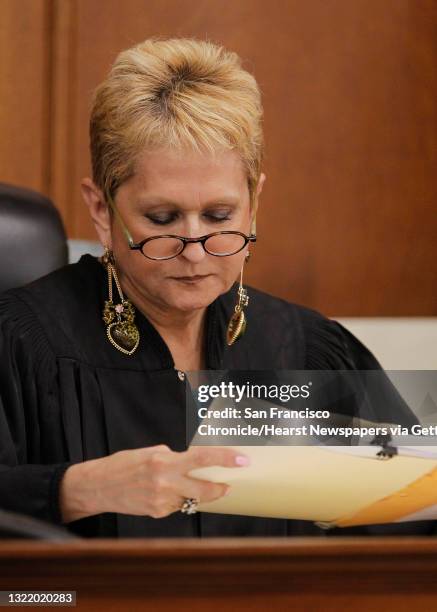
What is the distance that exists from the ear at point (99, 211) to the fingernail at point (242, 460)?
1.82 ft

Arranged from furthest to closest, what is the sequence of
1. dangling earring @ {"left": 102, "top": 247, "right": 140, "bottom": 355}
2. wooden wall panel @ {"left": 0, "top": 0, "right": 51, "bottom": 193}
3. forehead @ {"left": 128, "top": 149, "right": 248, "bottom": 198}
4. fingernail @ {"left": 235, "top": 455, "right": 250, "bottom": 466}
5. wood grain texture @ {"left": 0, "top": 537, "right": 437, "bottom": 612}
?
wooden wall panel @ {"left": 0, "top": 0, "right": 51, "bottom": 193}, dangling earring @ {"left": 102, "top": 247, "right": 140, "bottom": 355}, forehead @ {"left": 128, "top": 149, "right": 248, "bottom": 198}, fingernail @ {"left": 235, "top": 455, "right": 250, "bottom": 466}, wood grain texture @ {"left": 0, "top": 537, "right": 437, "bottom": 612}

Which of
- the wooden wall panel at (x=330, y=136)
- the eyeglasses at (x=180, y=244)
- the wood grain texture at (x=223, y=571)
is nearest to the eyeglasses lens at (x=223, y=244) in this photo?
the eyeglasses at (x=180, y=244)

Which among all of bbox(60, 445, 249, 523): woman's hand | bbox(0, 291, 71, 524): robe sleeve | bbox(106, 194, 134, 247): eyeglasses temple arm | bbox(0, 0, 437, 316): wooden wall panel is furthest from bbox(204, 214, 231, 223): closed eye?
bbox(0, 0, 437, 316): wooden wall panel

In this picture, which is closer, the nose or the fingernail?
the fingernail

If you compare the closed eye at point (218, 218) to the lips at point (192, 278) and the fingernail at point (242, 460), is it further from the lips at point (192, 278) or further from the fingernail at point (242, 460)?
the fingernail at point (242, 460)

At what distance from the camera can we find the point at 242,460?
903 mm

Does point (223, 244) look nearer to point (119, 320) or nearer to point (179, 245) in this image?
point (179, 245)

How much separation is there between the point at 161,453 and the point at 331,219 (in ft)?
5.21

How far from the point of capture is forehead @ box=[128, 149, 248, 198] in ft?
4.22

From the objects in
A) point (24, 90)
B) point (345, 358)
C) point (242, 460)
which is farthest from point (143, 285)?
point (24, 90)

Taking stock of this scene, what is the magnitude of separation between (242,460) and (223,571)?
249 millimetres

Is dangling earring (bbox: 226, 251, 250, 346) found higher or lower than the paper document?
higher

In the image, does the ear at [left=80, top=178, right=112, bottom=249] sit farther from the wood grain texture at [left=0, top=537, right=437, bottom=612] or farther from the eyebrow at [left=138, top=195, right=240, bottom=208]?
the wood grain texture at [left=0, top=537, right=437, bottom=612]

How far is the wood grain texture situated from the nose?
0.66 meters
